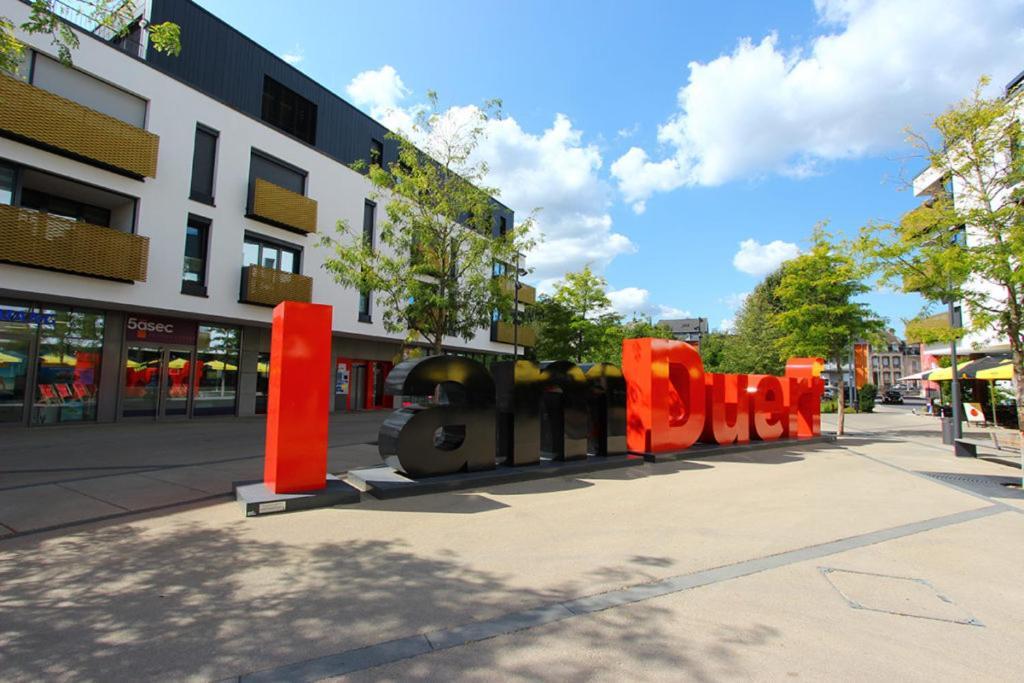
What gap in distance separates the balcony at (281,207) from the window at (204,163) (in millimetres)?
1424

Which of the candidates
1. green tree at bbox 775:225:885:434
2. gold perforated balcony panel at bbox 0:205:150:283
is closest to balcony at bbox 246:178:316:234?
gold perforated balcony panel at bbox 0:205:150:283

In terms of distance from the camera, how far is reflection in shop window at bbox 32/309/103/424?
15.4 m

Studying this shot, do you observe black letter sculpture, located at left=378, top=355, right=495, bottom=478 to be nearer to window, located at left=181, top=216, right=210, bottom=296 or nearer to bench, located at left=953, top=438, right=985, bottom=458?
bench, located at left=953, top=438, right=985, bottom=458

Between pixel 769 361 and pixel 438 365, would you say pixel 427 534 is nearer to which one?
pixel 438 365

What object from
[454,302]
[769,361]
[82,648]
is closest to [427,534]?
[82,648]

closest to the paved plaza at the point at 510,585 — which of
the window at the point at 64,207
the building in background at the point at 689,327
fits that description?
the window at the point at 64,207

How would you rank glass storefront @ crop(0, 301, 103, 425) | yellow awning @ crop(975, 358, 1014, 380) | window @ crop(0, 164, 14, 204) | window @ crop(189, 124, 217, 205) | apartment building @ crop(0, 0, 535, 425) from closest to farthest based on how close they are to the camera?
window @ crop(0, 164, 14, 204), apartment building @ crop(0, 0, 535, 425), glass storefront @ crop(0, 301, 103, 425), window @ crop(189, 124, 217, 205), yellow awning @ crop(975, 358, 1014, 380)

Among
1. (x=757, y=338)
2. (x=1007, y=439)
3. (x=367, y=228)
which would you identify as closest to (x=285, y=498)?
(x=1007, y=439)

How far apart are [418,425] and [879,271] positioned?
32.8 ft

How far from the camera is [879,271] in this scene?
36.4ft

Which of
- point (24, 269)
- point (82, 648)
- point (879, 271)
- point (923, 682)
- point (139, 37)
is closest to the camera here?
point (923, 682)

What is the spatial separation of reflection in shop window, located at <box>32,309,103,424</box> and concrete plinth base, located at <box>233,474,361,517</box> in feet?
41.3

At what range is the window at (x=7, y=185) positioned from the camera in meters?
13.7

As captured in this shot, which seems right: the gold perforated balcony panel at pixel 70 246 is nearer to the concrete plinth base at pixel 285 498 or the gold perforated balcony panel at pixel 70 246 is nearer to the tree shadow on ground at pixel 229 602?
the concrete plinth base at pixel 285 498
